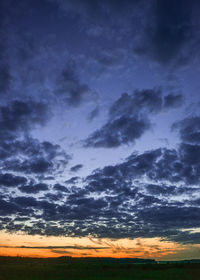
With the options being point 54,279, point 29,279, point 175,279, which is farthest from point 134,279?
point 29,279

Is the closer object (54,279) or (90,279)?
(54,279)

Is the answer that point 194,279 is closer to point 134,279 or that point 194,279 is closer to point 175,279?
point 175,279

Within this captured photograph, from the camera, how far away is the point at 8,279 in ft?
189

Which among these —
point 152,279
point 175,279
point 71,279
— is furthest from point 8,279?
point 175,279

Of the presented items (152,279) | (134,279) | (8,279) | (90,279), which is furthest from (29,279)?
(152,279)

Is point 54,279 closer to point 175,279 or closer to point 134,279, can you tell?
→ point 134,279

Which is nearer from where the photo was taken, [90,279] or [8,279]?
[8,279]

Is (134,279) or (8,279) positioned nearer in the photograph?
(8,279)

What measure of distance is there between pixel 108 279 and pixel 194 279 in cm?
2110

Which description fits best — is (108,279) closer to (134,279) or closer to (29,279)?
(134,279)

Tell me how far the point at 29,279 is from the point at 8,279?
4.86 meters

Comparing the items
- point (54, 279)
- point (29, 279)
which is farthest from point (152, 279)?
point (29, 279)

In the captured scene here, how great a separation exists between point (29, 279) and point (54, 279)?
235 inches

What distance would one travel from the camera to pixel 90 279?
6288cm
